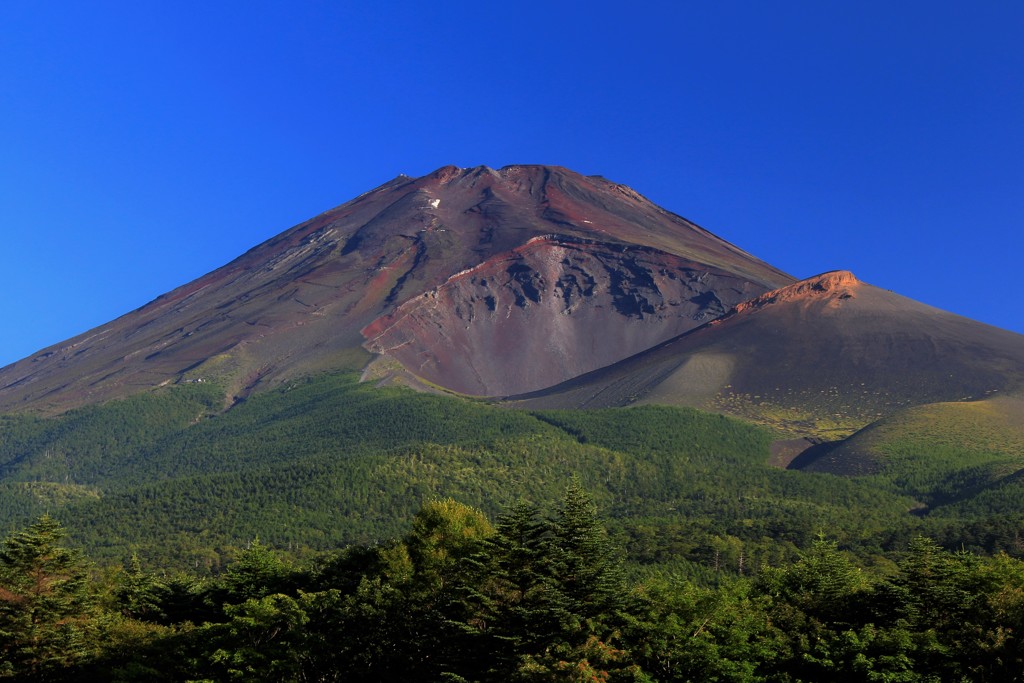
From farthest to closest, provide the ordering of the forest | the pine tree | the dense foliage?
the dense foliage < the pine tree < the forest

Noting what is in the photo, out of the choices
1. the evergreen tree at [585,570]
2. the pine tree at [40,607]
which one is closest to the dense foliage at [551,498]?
the evergreen tree at [585,570]

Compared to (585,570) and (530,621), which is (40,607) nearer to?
(530,621)

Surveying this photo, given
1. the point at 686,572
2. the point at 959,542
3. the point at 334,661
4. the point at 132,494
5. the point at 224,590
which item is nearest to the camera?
the point at 334,661

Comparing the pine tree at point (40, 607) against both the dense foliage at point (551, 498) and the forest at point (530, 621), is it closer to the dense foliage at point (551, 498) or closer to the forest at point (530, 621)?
the forest at point (530, 621)

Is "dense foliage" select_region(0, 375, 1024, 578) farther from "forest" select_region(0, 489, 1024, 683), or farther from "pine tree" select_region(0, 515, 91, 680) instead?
"pine tree" select_region(0, 515, 91, 680)

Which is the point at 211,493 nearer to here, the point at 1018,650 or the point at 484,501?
the point at 484,501

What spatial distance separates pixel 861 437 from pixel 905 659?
154469 millimetres

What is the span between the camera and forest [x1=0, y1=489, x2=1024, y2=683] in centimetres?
4494

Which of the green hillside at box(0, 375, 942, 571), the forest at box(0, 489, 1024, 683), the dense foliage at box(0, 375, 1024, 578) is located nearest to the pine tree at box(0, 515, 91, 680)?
the forest at box(0, 489, 1024, 683)

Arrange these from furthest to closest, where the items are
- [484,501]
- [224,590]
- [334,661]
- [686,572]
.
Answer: [484,501]
[686,572]
[224,590]
[334,661]

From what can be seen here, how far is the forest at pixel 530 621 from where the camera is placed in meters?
44.9

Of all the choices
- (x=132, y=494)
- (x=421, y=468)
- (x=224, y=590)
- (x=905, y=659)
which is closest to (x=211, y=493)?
(x=132, y=494)

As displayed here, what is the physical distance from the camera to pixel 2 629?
183ft

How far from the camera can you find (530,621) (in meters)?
46.9
